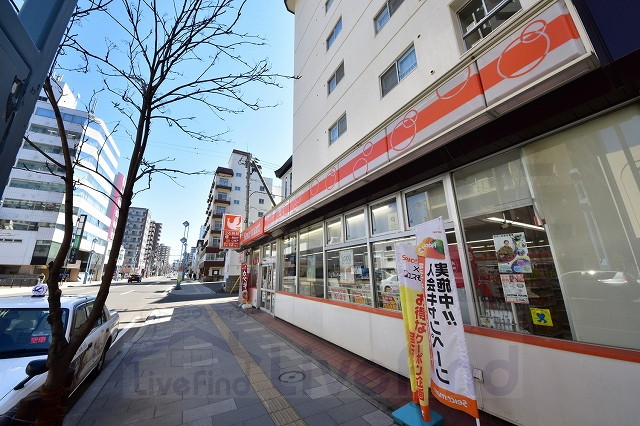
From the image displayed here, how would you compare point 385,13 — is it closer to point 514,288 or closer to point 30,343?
point 514,288

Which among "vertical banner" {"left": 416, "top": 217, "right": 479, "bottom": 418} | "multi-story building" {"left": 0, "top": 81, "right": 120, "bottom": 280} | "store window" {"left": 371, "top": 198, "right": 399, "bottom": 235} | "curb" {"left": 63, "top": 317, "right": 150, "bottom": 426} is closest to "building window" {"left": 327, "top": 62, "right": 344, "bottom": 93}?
"store window" {"left": 371, "top": 198, "right": 399, "bottom": 235}

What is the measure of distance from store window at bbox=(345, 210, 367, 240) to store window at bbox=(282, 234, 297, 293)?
3.43 meters

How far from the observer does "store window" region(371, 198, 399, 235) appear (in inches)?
209

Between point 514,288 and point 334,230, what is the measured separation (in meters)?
4.48

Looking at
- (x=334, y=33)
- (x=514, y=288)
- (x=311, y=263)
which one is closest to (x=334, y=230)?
(x=311, y=263)

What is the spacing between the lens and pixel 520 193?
3.45m

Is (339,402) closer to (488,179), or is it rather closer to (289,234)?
(488,179)

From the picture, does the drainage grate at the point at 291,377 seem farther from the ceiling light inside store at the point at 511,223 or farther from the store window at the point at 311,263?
the ceiling light inside store at the point at 511,223

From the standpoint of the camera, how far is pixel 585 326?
9.12ft

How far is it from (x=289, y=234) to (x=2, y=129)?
363 inches

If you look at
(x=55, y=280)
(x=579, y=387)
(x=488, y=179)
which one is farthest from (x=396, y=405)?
(x=55, y=280)

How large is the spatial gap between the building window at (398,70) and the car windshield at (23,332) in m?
7.74

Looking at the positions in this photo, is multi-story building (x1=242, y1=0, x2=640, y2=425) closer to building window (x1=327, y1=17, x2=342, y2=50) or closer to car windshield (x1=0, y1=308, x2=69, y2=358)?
building window (x1=327, y1=17, x2=342, y2=50)

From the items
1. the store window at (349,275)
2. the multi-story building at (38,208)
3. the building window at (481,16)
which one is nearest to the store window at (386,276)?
the store window at (349,275)
